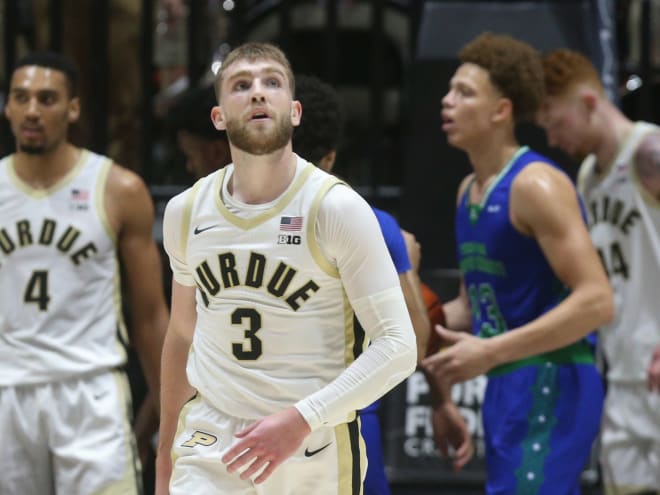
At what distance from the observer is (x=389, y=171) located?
8430 mm

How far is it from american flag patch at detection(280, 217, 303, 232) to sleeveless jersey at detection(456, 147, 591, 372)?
1.50 m

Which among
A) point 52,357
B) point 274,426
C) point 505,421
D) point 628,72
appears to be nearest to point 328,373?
point 274,426

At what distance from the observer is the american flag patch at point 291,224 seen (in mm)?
3217

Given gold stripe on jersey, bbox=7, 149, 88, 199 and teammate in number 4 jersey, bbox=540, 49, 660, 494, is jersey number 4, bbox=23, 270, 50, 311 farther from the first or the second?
teammate in number 4 jersey, bbox=540, 49, 660, 494

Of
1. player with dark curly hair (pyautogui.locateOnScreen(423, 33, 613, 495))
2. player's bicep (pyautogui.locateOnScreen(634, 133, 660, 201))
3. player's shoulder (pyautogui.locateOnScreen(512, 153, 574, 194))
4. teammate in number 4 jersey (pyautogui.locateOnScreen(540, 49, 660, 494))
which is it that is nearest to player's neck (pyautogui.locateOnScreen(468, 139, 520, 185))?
player with dark curly hair (pyautogui.locateOnScreen(423, 33, 613, 495))

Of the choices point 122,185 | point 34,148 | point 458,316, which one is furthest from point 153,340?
point 458,316

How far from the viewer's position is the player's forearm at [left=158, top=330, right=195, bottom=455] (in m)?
3.53

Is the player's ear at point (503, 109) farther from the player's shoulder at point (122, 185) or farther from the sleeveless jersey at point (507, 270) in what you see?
the player's shoulder at point (122, 185)

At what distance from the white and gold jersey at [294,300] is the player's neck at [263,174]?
0.03 metres

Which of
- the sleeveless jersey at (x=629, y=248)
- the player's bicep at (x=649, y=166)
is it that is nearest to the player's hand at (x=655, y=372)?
the sleeveless jersey at (x=629, y=248)

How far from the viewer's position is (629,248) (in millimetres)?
5281

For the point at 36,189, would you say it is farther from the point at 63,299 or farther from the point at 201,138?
the point at 201,138

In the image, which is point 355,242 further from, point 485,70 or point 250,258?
point 485,70

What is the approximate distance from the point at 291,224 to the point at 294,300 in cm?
18
